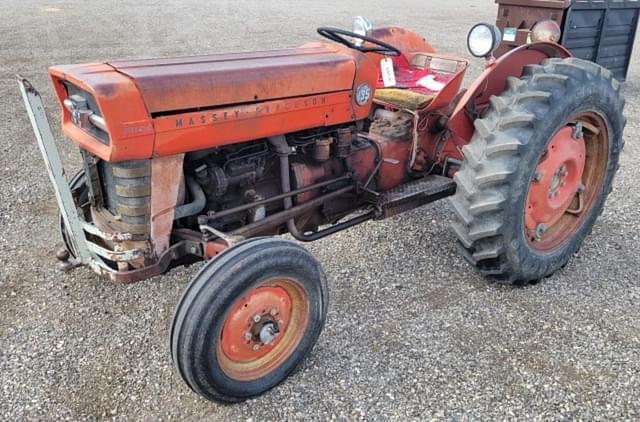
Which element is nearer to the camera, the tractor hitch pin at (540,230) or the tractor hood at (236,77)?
the tractor hood at (236,77)

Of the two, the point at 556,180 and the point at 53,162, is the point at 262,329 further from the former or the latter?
the point at 556,180

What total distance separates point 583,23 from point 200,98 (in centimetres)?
645

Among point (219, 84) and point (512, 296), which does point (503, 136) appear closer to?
point (512, 296)

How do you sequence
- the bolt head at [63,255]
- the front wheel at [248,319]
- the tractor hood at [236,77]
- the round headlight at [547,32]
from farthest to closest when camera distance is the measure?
the round headlight at [547,32] < the bolt head at [63,255] < the tractor hood at [236,77] < the front wheel at [248,319]

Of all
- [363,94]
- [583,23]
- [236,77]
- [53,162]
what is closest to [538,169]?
[363,94]

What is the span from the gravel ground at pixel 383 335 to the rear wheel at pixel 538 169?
0.83 ft

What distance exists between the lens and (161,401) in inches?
92.4

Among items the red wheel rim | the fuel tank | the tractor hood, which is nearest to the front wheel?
the red wheel rim

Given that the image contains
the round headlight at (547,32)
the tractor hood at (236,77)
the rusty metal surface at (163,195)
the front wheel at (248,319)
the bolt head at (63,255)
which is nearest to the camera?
the front wheel at (248,319)

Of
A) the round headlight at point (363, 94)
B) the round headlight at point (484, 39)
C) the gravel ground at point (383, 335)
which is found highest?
the round headlight at point (484, 39)

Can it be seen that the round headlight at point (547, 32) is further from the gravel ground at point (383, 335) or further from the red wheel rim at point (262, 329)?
the red wheel rim at point (262, 329)

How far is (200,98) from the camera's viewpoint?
87.1 inches

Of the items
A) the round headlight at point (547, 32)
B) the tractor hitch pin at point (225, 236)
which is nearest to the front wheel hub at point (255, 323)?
the tractor hitch pin at point (225, 236)

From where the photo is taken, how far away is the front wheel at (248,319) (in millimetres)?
2023
